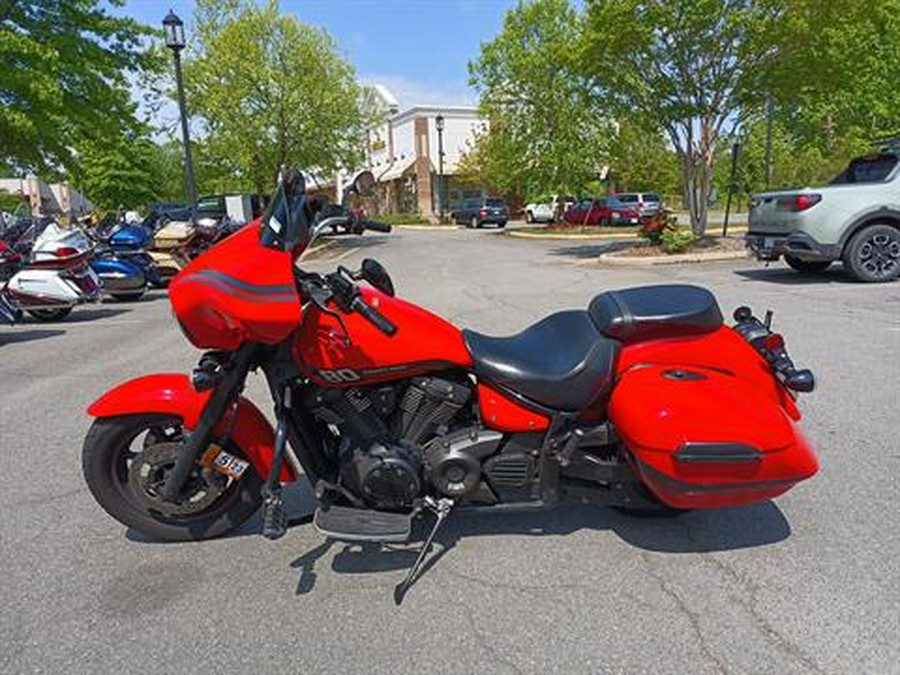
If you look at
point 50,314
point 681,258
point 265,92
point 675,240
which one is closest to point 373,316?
point 50,314

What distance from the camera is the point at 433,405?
259cm

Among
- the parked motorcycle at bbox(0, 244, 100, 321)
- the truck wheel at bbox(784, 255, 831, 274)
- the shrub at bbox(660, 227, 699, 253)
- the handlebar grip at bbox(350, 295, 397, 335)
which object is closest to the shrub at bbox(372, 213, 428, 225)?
the shrub at bbox(660, 227, 699, 253)

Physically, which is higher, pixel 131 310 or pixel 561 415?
pixel 561 415

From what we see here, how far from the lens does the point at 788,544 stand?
2.82 metres

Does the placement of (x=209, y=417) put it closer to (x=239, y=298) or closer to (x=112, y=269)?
(x=239, y=298)

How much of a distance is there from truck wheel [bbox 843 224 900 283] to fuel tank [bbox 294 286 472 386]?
8806 millimetres

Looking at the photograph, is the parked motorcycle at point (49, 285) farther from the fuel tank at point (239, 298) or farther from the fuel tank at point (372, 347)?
the fuel tank at point (372, 347)

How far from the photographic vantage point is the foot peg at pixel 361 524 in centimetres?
254

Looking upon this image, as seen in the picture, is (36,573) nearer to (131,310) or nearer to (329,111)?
(131,310)

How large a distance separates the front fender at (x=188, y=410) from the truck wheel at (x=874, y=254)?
9231 mm

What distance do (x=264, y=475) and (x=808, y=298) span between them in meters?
7.99

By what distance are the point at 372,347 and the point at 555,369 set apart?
0.77 metres

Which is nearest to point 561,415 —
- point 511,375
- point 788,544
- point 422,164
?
point 511,375

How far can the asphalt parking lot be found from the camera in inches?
86.9
